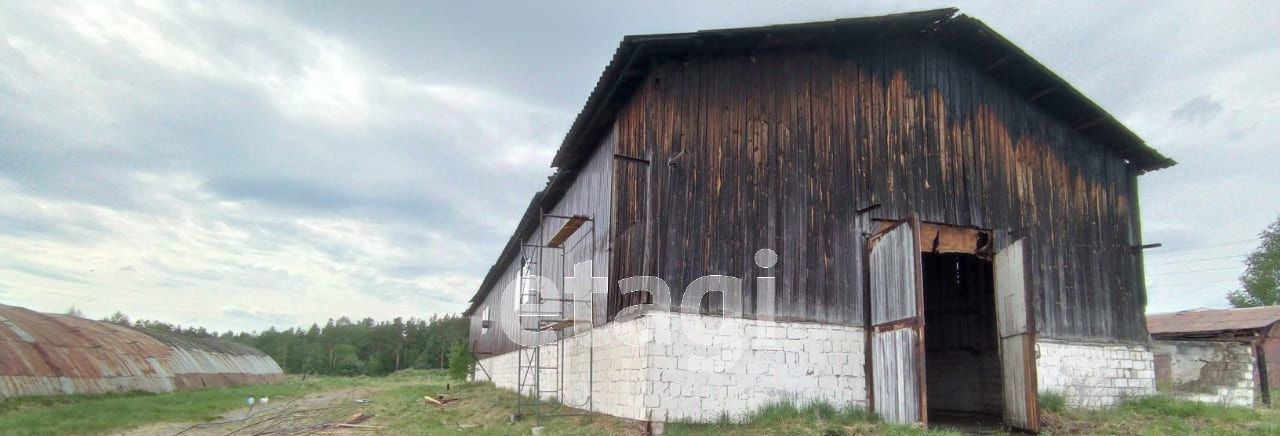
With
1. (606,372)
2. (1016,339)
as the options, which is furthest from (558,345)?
(1016,339)

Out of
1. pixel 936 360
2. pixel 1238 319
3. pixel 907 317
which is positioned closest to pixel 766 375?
pixel 907 317

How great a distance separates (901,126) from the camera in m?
13.5

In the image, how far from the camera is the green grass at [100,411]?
16.5 m

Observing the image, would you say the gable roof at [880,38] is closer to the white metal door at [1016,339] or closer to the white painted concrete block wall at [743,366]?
the white metal door at [1016,339]

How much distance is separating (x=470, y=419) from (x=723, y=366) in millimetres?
9149

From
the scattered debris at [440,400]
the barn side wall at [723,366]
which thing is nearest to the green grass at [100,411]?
the scattered debris at [440,400]

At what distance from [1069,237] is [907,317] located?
5.42 meters

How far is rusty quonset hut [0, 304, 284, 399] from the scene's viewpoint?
21.3m

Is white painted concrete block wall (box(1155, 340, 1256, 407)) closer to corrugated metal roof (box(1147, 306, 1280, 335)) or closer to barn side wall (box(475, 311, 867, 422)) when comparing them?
corrugated metal roof (box(1147, 306, 1280, 335))

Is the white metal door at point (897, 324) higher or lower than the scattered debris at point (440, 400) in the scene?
higher

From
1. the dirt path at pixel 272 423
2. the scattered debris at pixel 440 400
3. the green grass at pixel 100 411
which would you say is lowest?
the dirt path at pixel 272 423

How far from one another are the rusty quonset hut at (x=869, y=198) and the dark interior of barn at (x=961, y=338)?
2.28 m

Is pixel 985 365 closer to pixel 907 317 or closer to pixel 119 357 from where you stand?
pixel 907 317

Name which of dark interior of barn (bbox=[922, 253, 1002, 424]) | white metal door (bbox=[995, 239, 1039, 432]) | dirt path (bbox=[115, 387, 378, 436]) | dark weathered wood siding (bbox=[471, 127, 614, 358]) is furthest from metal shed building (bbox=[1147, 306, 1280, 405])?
dirt path (bbox=[115, 387, 378, 436])
